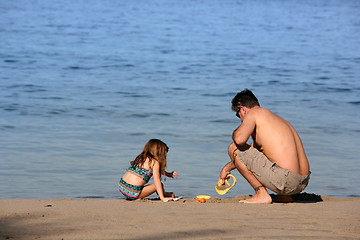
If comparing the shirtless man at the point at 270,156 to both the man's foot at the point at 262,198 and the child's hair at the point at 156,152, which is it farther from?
the child's hair at the point at 156,152

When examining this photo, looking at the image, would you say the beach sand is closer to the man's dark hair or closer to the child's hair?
the child's hair

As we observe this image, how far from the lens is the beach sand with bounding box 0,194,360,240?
403cm

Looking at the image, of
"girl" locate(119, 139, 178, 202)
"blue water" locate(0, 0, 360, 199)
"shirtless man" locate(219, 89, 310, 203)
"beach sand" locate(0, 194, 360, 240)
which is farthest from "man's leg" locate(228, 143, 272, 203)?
"blue water" locate(0, 0, 360, 199)

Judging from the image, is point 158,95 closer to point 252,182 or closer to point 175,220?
point 252,182

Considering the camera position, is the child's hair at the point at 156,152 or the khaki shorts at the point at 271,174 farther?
the child's hair at the point at 156,152

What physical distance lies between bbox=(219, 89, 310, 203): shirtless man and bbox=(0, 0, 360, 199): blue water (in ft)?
4.06

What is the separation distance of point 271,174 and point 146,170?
3.93 feet

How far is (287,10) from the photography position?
42.6 metres

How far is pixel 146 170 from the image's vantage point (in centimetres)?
577

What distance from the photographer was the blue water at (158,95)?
7289 mm

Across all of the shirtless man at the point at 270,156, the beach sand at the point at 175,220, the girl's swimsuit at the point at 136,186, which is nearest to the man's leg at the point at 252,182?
the shirtless man at the point at 270,156

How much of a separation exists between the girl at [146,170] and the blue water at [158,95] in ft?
2.36

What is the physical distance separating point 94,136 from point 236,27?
72.0ft

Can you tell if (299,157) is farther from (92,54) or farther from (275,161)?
(92,54)
